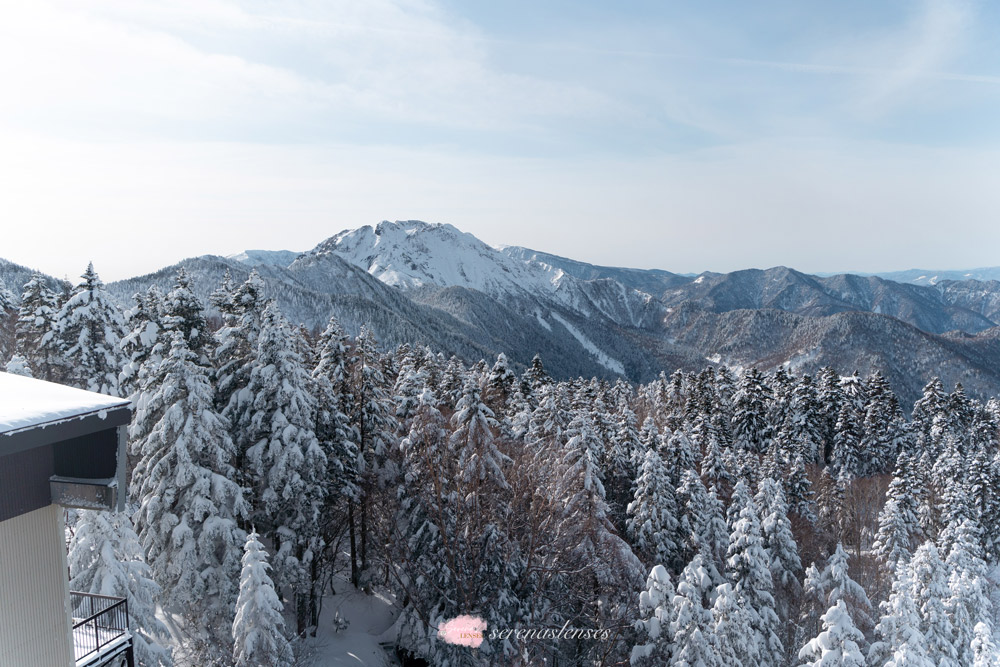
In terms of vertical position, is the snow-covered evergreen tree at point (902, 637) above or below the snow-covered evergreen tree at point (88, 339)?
below

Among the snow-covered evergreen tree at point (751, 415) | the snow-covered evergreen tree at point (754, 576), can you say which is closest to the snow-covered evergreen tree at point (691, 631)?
the snow-covered evergreen tree at point (754, 576)

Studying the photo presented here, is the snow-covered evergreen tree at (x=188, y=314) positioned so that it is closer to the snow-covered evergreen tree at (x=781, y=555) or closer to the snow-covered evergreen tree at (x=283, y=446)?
the snow-covered evergreen tree at (x=283, y=446)

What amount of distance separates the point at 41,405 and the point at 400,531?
66.5 ft

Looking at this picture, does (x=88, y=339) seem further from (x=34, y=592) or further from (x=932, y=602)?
(x=932, y=602)

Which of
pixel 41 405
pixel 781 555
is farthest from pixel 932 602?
pixel 41 405

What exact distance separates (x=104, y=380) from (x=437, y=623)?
707 inches

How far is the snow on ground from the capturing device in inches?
920

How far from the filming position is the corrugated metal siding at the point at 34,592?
235 inches

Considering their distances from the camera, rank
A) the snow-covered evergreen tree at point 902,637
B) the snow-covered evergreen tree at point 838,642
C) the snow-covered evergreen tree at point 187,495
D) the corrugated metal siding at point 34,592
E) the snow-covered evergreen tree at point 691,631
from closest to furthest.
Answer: the corrugated metal siding at point 34,592, the snow-covered evergreen tree at point 838,642, the snow-covered evergreen tree at point 691,631, the snow-covered evergreen tree at point 187,495, the snow-covered evergreen tree at point 902,637

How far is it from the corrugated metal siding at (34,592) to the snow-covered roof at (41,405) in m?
1.23


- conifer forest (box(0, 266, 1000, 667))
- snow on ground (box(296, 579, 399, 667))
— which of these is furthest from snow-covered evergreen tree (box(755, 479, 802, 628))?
snow on ground (box(296, 579, 399, 667))

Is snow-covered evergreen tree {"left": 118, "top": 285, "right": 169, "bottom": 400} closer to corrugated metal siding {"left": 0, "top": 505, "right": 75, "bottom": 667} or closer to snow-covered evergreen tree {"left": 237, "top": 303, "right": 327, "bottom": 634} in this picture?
snow-covered evergreen tree {"left": 237, "top": 303, "right": 327, "bottom": 634}

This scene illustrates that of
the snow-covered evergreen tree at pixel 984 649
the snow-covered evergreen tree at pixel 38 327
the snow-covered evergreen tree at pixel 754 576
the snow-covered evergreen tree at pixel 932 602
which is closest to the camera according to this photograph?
the snow-covered evergreen tree at pixel 984 649

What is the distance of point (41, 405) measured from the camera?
5898 mm
